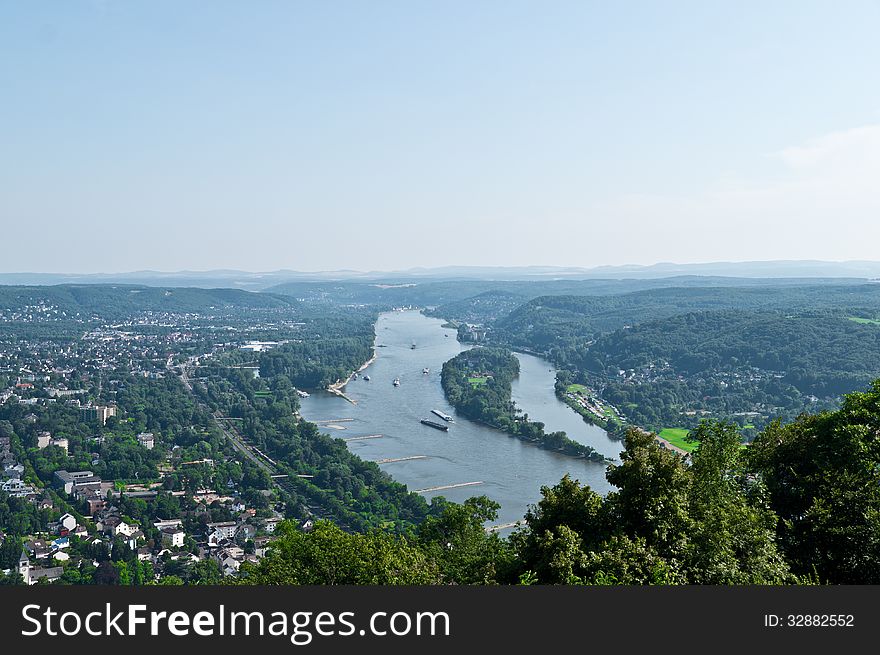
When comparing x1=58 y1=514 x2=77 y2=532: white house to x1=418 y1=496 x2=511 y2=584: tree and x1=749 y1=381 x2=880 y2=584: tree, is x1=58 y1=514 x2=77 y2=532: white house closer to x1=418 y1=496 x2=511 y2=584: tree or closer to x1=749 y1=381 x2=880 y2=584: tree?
x1=418 y1=496 x2=511 y2=584: tree

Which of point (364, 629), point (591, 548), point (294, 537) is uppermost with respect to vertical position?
point (364, 629)

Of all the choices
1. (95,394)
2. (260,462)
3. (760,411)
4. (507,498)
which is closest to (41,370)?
(95,394)

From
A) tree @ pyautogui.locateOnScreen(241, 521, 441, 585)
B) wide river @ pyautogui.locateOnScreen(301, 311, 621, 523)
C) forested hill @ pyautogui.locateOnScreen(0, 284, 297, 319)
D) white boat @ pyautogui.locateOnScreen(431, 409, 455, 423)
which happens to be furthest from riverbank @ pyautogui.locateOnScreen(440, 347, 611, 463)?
forested hill @ pyautogui.locateOnScreen(0, 284, 297, 319)

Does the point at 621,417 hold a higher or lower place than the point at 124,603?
lower

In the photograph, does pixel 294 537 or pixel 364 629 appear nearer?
pixel 364 629

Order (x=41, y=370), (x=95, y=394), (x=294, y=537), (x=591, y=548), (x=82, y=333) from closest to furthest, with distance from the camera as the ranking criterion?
(x=591, y=548)
(x=294, y=537)
(x=95, y=394)
(x=41, y=370)
(x=82, y=333)

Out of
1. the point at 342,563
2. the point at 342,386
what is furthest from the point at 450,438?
the point at 342,563

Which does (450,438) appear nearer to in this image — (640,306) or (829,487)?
(829,487)

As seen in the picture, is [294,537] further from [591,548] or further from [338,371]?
[338,371]
